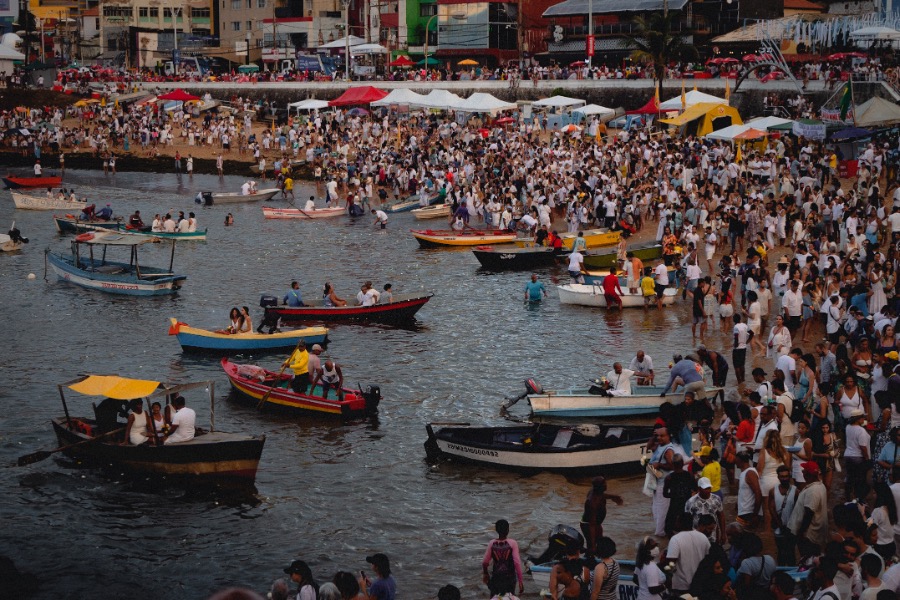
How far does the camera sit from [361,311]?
3241cm

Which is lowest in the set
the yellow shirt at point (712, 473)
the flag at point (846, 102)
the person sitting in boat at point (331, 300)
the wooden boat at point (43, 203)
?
the yellow shirt at point (712, 473)

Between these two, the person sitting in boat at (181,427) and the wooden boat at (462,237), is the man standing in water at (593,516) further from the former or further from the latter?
the wooden boat at (462,237)

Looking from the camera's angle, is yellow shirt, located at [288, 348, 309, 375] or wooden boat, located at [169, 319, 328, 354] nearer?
yellow shirt, located at [288, 348, 309, 375]

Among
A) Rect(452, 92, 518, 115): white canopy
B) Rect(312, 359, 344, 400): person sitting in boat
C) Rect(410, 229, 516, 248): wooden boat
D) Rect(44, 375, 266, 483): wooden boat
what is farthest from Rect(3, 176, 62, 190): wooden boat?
Rect(44, 375, 266, 483): wooden boat

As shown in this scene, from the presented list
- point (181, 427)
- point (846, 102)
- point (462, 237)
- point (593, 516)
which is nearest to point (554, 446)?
point (593, 516)

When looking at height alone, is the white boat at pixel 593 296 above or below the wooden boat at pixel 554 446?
above

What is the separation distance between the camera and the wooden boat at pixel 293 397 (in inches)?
942

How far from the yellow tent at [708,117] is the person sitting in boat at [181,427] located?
30676 mm

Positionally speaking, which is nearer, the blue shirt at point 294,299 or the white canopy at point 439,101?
the blue shirt at point 294,299

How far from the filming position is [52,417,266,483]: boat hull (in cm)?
2011

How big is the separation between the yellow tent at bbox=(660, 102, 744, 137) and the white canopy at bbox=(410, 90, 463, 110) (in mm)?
16168

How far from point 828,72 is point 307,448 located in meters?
43.3

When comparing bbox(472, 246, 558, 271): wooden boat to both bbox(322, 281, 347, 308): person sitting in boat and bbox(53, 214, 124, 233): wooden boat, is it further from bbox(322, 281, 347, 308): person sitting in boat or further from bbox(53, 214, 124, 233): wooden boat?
bbox(53, 214, 124, 233): wooden boat

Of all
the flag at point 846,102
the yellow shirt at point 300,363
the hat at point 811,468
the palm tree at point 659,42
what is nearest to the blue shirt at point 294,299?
the yellow shirt at point 300,363
